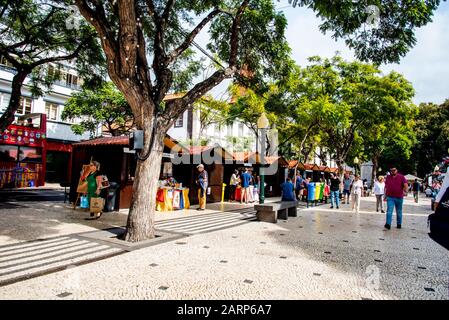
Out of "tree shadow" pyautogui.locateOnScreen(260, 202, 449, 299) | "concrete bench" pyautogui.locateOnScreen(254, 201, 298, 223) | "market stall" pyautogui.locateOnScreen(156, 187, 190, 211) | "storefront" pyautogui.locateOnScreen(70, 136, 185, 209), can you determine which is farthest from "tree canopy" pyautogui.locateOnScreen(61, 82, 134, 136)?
"tree shadow" pyautogui.locateOnScreen(260, 202, 449, 299)

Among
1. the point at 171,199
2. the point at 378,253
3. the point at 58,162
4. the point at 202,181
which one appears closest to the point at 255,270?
the point at 378,253

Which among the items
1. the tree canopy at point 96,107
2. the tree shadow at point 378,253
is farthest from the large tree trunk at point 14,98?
the tree shadow at point 378,253

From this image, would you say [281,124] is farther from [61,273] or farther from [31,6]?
[61,273]

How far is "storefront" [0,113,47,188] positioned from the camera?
56.9 feet

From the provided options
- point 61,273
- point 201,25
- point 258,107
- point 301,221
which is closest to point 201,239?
point 61,273

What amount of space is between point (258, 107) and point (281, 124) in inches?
109

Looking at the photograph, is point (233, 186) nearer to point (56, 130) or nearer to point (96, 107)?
point (96, 107)

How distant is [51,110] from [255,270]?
27402mm

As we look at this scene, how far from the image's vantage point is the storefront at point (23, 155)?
683 inches

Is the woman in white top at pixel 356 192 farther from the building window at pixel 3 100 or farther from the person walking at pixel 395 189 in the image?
the building window at pixel 3 100

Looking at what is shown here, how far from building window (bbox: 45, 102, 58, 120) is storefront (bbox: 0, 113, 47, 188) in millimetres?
5656

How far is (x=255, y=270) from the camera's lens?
437cm

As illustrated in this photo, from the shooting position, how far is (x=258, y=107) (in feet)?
76.1

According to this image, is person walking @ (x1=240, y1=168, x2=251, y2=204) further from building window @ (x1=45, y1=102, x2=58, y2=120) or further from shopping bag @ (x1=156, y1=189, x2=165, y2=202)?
building window @ (x1=45, y1=102, x2=58, y2=120)
